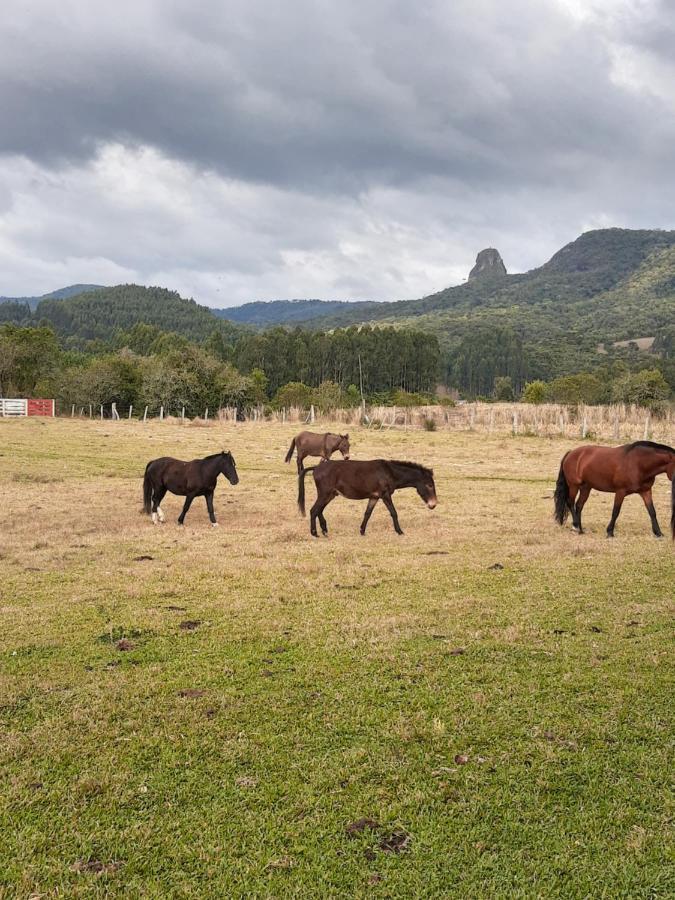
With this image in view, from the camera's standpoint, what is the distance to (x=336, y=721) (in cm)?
507

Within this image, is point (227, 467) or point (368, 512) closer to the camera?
point (368, 512)

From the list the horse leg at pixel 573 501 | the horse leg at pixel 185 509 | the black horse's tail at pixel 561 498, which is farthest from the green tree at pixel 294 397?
the horse leg at pixel 573 501

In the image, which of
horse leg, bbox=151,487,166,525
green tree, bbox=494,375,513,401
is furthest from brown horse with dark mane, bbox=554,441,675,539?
green tree, bbox=494,375,513,401

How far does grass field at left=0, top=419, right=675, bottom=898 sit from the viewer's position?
11.6ft

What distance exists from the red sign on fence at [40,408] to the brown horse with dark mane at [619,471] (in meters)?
54.7

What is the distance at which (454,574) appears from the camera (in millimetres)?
9758

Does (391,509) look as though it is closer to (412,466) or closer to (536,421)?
(412,466)

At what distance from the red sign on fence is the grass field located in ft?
170

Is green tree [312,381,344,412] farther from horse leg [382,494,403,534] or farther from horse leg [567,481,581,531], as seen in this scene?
horse leg [382,494,403,534]

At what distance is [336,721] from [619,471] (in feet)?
31.8

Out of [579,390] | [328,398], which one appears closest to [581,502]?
[328,398]

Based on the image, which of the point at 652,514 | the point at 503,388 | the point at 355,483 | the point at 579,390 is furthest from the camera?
the point at 503,388

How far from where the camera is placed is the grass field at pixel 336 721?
3537 mm

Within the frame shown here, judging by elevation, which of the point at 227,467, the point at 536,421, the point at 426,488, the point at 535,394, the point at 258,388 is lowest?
the point at 426,488
